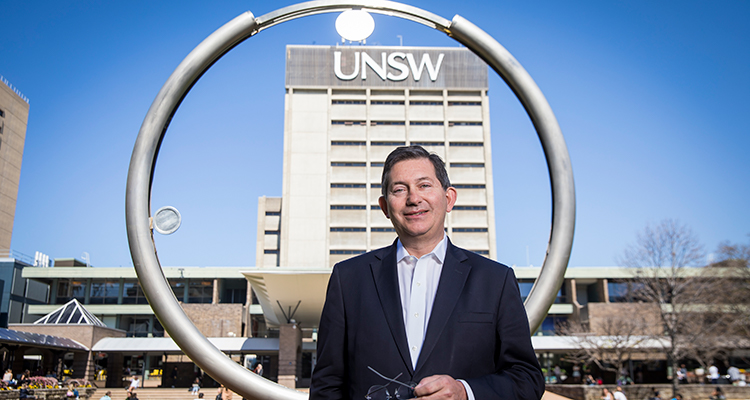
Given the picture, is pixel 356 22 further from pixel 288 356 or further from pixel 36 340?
pixel 36 340

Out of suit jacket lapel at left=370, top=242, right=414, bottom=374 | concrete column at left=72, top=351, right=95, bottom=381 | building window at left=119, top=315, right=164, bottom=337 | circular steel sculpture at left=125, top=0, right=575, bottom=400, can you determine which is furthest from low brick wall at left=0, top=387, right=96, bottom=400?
suit jacket lapel at left=370, top=242, right=414, bottom=374

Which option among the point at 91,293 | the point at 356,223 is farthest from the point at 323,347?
the point at 356,223

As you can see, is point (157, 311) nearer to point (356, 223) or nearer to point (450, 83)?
point (356, 223)

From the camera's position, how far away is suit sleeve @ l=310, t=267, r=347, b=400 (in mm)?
2395

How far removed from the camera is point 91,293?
5488cm

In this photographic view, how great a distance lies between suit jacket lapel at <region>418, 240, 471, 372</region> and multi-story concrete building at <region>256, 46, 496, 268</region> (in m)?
63.5

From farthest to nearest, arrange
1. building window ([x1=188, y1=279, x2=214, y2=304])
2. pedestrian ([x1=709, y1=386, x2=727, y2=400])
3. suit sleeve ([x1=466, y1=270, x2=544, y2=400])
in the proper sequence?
building window ([x1=188, y1=279, x2=214, y2=304])
pedestrian ([x1=709, y1=386, x2=727, y2=400])
suit sleeve ([x1=466, y1=270, x2=544, y2=400])

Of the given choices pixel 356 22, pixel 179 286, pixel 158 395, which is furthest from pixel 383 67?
pixel 356 22

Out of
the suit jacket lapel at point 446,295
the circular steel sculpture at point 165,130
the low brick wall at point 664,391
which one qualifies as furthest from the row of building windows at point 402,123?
the suit jacket lapel at point 446,295

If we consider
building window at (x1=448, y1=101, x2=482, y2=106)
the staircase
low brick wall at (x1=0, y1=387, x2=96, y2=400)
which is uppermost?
building window at (x1=448, y1=101, x2=482, y2=106)

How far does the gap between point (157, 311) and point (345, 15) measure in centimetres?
325

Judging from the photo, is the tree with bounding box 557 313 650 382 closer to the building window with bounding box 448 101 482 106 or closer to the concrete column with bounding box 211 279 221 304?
the concrete column with bounding box 211 279 221 304

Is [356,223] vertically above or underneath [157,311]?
above

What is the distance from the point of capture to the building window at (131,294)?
54184mm
